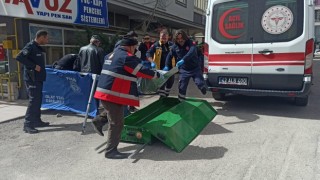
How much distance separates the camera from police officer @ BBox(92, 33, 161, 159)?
409 cm

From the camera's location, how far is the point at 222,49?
265 inches

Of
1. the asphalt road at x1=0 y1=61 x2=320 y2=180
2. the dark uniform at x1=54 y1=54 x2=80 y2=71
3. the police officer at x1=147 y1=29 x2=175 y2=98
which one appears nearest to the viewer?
the asphalt road at x1=0 y1=61 x2=320 y2=180

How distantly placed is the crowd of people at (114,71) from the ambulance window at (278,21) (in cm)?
143

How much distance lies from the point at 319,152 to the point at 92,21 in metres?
7.62

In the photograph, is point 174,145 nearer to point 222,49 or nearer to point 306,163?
point 306,163

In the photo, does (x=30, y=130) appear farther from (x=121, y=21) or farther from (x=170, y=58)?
(x=121, y=21)

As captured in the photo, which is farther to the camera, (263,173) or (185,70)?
(185,70)

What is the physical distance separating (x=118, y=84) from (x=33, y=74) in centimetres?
223

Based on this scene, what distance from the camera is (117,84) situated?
413 centimetres

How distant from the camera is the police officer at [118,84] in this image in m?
4.09

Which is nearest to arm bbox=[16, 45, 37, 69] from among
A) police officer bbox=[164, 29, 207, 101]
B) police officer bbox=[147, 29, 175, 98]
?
police officer bbox=[147, 29, 175, 98]

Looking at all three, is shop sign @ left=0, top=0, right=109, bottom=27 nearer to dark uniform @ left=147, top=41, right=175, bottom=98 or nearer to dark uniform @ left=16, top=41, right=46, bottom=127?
dark uniform @ left=16, top=41, right=46, bottom=127

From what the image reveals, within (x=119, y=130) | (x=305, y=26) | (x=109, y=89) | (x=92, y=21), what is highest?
(x=92, y=21)

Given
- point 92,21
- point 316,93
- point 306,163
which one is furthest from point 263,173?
point 92,21
